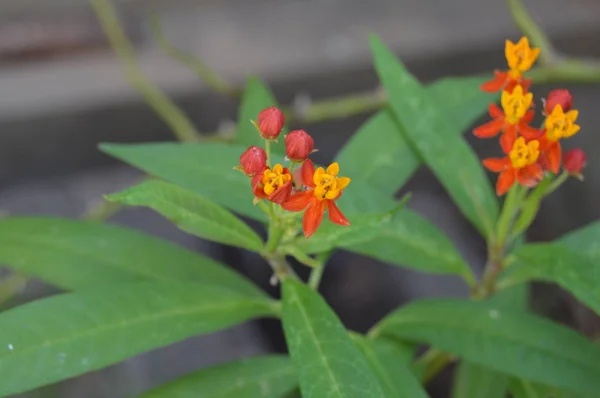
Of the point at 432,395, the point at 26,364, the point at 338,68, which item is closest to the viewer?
the point at 26,364

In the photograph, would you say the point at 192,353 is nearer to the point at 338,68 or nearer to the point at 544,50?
the point at 338,68

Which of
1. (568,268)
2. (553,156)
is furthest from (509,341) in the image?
(553,156)

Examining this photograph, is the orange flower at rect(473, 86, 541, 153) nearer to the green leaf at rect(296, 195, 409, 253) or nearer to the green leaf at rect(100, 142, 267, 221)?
the green leaf at rect(296, 195, 409, 253)

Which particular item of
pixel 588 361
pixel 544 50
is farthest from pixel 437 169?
pixel 544 50

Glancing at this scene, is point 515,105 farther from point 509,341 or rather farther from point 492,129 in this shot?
point 509,341

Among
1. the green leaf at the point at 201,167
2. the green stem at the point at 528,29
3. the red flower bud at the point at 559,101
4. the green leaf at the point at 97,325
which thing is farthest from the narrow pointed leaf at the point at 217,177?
the green stem at the point at 528,29

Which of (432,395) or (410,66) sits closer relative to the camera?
(432,395)

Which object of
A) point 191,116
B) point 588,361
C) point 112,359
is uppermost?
point 191,116
